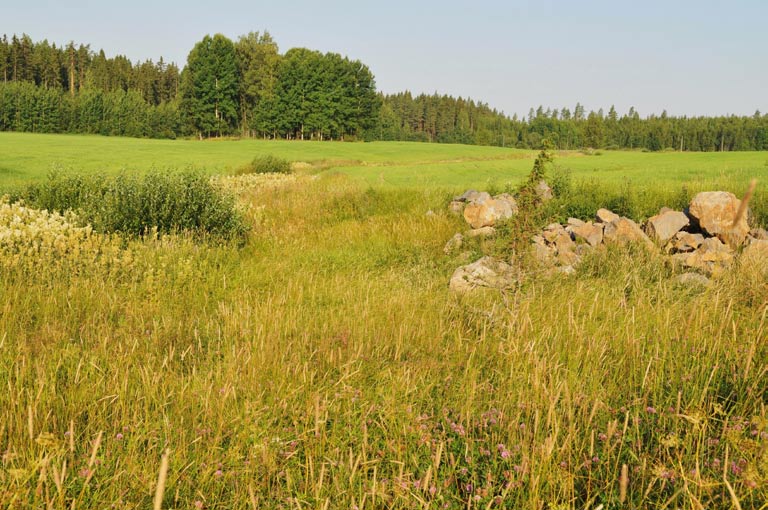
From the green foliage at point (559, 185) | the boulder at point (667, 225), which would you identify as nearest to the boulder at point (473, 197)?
the green foliage at point (559, 185)

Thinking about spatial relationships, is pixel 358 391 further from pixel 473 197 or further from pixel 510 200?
pixel 473 197

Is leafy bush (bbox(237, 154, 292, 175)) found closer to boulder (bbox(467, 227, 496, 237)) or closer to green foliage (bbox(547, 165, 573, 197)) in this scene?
green foliage (bbox(547, 165, 573, 197))

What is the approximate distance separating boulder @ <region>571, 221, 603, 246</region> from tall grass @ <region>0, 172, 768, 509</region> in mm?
2663

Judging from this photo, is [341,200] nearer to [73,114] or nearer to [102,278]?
[102,278]

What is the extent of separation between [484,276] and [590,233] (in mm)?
3090

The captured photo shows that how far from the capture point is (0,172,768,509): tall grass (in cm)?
212

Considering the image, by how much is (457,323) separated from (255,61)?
3649 inches

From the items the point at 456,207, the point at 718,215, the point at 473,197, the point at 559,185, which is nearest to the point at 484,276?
the point at 718,215

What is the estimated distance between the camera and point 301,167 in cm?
3400

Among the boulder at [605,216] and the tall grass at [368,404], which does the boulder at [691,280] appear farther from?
the boulder at [605,216]

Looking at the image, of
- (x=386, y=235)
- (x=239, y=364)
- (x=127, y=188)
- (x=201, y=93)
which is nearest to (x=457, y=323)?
(x=239, y=364)

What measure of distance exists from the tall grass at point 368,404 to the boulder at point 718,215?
84.6 inches

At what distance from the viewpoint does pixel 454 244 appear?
9094 mm

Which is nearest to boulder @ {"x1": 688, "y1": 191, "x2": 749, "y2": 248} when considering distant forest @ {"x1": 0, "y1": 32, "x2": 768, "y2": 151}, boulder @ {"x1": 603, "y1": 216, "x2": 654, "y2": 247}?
boulder @ {"x1": 603, "y1": 216, "x2": 654, "y2": 247}
